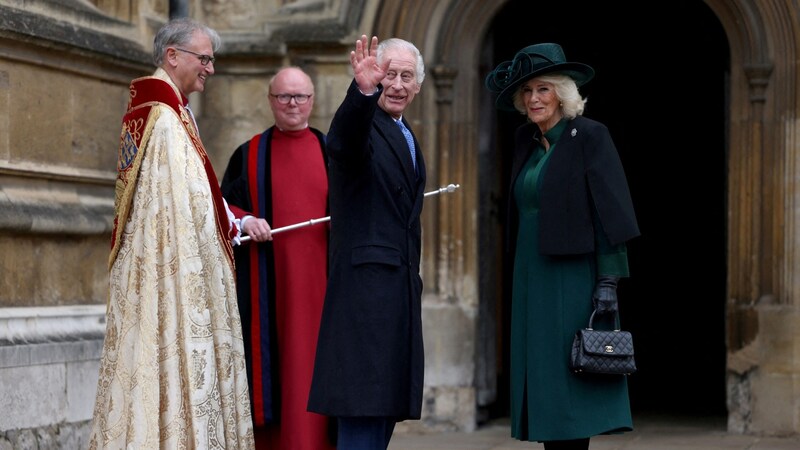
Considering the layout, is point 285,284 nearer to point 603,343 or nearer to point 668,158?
point 603,343

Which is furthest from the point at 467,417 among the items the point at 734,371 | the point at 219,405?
the point at 219,405

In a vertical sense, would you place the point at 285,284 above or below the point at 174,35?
below

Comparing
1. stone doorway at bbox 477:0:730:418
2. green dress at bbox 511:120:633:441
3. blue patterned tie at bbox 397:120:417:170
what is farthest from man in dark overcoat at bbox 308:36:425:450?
stone doorway at bbox 477:0:730:418

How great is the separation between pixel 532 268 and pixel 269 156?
153 cm

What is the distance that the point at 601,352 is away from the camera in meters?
5.02

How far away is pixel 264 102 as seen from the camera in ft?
29.5

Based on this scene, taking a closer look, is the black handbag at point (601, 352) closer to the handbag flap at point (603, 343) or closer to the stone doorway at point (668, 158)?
the handbag flap at point (603, 343)

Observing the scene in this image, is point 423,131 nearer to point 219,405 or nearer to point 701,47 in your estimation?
point 219,405

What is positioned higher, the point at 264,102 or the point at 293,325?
the point at 264,102

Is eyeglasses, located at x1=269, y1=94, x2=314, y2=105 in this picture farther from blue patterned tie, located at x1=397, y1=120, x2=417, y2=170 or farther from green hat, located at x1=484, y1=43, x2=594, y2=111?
green hat, located at x1=484, y1=43, x2=594, y2=111

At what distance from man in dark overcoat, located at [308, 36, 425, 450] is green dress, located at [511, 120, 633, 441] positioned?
39 centimetres

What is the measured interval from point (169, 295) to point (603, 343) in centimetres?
153

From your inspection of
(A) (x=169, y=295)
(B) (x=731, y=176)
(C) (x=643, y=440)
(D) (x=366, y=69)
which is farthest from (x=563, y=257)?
(B) (x=731, y=176)

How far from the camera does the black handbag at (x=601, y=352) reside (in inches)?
198
